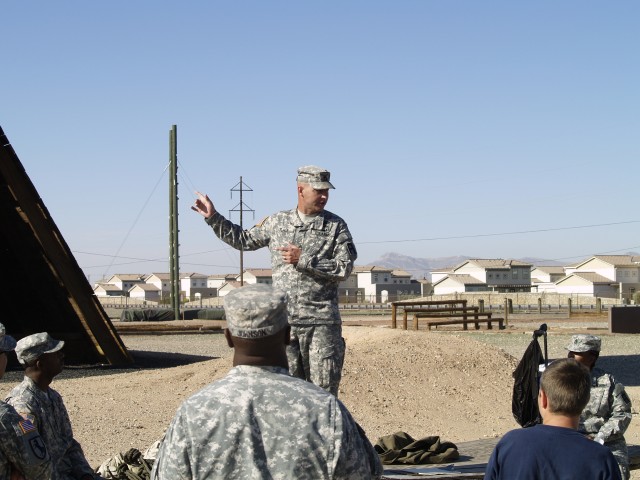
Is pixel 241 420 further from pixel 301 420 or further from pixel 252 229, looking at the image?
pixel 252 229

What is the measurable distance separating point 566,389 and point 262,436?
142cm

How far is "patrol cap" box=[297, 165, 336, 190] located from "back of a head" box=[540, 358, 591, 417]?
8.73 feet

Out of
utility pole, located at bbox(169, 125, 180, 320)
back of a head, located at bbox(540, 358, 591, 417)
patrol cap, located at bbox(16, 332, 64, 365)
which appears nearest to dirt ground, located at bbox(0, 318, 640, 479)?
patrol cap, located at bbox(16, 332, 64, 365)

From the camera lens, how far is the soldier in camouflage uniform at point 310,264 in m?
6.14

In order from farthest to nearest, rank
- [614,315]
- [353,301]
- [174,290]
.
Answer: [353,301], [174,290], [614,315]

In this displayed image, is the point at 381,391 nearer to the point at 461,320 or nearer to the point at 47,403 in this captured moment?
the point at 47,403

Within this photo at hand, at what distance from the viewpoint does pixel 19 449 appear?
3.83m

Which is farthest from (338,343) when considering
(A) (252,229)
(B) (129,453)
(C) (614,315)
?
(C) (614,315)

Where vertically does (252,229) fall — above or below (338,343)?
above

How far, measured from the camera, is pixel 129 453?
6.82 m

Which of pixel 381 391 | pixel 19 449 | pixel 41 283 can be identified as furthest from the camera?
pixel 41 283

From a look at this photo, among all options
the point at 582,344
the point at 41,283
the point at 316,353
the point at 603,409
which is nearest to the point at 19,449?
the point at 316,353

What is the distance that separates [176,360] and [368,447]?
16144 mm

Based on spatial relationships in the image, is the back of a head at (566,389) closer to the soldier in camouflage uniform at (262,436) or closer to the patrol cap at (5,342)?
the soldier in camouflage uniform at (262,436)
